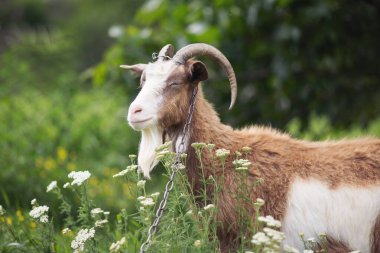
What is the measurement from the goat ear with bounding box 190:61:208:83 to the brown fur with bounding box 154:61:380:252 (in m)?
0.02

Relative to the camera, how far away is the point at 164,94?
566 centimetres

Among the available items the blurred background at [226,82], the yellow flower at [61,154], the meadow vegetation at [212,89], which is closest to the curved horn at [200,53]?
the meadow vegetation at [212,89]

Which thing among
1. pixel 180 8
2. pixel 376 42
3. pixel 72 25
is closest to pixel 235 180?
pixel 180 8

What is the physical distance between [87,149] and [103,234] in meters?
5.31

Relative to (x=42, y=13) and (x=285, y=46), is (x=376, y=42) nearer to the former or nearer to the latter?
(x=285, y=46)

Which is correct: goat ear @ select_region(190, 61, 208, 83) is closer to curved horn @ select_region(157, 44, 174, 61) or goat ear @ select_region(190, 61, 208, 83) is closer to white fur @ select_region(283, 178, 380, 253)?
curved horn @ select_region(157, 44, 174, 61)

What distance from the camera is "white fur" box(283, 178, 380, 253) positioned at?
5457 mm

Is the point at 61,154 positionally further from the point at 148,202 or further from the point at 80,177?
the point at 148,202

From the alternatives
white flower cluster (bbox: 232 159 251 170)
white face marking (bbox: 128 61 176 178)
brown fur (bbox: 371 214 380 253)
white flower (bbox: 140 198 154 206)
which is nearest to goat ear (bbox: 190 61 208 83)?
white face marking (bbox: 128 61 176 178)

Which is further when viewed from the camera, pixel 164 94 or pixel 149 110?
pixel 164 94

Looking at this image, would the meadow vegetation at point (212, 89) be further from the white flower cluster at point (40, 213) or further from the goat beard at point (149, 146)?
the white flower cluster at point (40, 213)

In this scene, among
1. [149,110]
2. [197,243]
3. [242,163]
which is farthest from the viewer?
[149,110]

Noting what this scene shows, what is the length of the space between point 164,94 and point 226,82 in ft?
14.2

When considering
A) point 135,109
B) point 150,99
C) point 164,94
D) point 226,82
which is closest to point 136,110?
point 135,109
